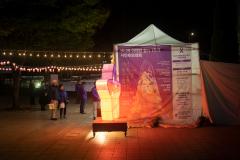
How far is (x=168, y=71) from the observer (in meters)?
7.52

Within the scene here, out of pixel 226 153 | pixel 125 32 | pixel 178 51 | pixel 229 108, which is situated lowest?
pixel 226 153

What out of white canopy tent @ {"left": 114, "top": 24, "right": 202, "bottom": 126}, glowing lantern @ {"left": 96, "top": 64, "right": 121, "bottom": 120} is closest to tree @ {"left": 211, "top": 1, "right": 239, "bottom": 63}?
Answer: white canopy tent @ {"left": 114, "top": 24, "right": 202, "bottom": 126}

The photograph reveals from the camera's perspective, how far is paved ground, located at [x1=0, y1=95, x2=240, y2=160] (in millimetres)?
4496

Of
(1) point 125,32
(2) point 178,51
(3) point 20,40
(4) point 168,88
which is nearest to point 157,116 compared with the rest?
(4) point 168,88

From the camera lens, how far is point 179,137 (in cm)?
595

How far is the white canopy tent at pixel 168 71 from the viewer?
7406 millimetres

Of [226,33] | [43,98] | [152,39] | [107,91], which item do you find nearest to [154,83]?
[152,39]

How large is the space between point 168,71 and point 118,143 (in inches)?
141

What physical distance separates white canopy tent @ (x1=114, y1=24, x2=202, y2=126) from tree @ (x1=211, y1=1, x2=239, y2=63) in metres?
5.07

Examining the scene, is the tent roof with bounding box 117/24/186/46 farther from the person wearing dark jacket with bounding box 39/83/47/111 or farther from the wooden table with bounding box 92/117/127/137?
the person wearing dark jacket with bounding box 39/83/47/111

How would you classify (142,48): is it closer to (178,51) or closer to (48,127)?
(178,51)

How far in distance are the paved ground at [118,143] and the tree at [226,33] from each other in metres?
5.62

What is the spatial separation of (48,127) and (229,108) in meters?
7.16

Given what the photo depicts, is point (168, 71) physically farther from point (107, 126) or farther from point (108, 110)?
point (107, 126)
